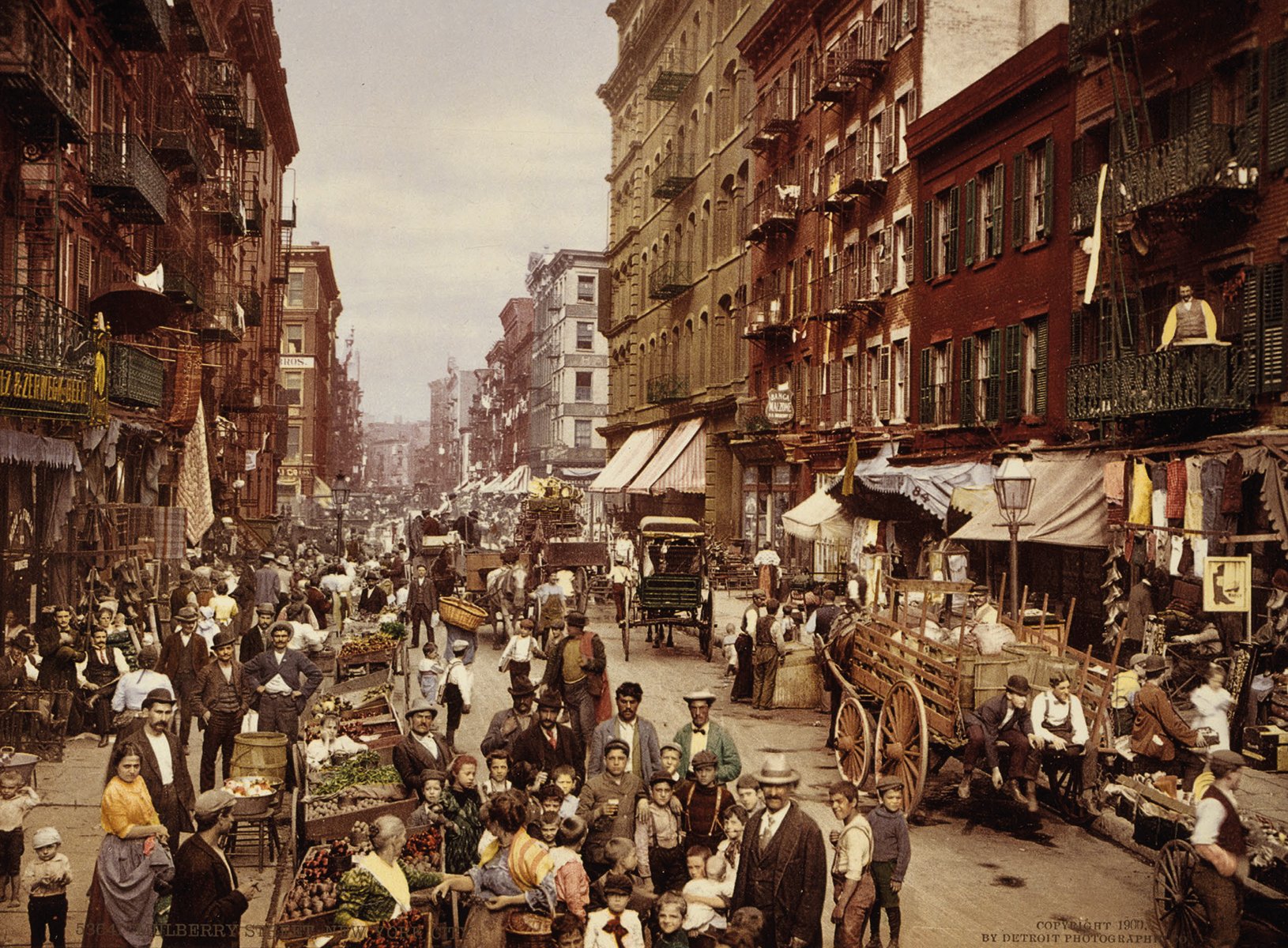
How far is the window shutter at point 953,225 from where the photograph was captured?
27.5 metres

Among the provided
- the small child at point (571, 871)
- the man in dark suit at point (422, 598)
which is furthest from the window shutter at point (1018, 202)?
the small child at point (571, 871)

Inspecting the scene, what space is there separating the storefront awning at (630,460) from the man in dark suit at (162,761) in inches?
1525

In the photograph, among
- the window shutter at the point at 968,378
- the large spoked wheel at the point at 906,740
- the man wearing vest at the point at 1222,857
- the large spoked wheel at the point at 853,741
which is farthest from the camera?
the window shutter at the point at 968,378

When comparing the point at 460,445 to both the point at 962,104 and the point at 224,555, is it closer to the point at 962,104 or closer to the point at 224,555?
the point at 224,555

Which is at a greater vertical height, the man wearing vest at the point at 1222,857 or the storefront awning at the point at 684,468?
the storefront awning at the point at 684,468

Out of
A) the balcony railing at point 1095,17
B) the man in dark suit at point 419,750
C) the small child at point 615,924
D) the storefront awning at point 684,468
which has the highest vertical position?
the balcony railing at point 1095,17

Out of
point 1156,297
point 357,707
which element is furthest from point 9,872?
point 1156,297

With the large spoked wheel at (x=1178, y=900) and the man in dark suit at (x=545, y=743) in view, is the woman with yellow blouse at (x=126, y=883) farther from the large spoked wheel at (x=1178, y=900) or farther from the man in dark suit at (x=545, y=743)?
the large spoked wheel at (x=1178, y=900)

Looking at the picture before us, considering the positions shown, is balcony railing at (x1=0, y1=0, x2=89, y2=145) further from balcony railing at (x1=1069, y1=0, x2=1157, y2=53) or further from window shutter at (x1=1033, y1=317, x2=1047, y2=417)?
window shutter at (x1=1033, y1=317, x2=1047, y2=417)

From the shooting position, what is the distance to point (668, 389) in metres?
50.0

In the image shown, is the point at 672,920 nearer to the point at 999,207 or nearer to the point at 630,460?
the point at 999,207

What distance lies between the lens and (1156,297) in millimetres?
20266

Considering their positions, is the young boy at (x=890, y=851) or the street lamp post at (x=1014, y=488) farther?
the street lamp post at (x=1014, y=488)

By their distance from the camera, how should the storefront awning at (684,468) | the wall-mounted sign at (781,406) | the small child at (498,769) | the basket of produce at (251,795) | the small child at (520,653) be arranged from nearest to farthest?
the small child at (498,769) < the basket of produce at (251,795) < the small child at (520,653) < the wall-mounted sign at (781,406) < the storefront awning at (684,468)
